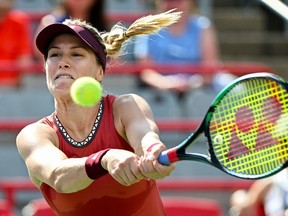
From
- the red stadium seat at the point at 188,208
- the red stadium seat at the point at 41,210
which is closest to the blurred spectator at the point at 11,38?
the red stadium seat at the point at 41,210

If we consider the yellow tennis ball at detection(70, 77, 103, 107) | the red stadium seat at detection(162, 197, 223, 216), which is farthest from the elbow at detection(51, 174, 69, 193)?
the red stadium seat at detection(162, 197, 223, 216)

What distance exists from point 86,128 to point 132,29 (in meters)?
0.52

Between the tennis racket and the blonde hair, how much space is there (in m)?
0.50

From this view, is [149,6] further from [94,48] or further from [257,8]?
[94,48]

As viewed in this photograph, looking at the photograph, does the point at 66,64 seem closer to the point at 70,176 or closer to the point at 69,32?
the point at 69,32

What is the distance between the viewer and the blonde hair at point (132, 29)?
185 inches

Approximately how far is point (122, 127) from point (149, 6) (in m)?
5.48

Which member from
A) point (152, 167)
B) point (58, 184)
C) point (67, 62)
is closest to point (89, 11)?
point (67, 62)

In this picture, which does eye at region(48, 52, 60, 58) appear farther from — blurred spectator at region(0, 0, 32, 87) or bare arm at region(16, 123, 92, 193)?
blurred spectator at region(0, 0, 32, 87)

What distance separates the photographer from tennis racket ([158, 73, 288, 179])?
4.34 metres

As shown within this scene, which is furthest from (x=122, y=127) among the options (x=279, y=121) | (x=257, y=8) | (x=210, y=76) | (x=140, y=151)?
(x=257, y=8)

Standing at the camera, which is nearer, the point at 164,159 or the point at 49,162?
the point at 164,159

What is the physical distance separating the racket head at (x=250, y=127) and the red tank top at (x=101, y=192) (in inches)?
19.4

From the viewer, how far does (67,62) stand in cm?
460
